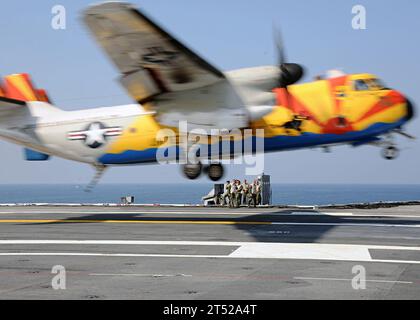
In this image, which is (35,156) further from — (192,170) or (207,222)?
(207,222)

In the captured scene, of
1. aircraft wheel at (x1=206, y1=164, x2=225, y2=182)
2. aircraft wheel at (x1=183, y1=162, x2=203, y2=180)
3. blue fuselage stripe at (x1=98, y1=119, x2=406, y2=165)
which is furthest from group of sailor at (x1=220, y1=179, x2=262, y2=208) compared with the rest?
blue fuselage stripe at (x1=98, y1=119, x2=406, y2=165)

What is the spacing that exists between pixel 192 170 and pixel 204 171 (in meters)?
0.78

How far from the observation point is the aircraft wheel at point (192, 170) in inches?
1171

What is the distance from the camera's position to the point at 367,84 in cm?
2711

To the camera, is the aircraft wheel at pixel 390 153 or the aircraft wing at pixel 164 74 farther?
the aircraft wheel at pixel 390 153

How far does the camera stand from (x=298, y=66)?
27250 mm

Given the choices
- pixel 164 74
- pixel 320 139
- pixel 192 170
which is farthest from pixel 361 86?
pixel 192 170

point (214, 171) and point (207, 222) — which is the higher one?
point (214, 171)

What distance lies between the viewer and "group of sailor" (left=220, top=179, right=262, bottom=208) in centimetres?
4181

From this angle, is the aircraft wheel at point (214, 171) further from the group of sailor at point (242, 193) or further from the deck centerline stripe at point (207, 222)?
the group of sailor at point (242, 193)

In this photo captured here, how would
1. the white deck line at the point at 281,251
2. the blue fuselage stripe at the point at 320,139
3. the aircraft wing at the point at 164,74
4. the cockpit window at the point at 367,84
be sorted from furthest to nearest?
the cockpit window at the point at 367,84, the blue fuselage stripe at the point at 320,139, the aircraft wing at the point at 164,74, the white deck line at the point at 281,251

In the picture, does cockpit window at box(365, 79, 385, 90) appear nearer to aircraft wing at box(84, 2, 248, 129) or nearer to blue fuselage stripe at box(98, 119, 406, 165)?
blue fuselage stripe at box(98, 119, 406, 165)

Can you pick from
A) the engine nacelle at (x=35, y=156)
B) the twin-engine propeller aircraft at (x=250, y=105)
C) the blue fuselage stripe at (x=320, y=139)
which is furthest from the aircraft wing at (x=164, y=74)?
the engine nacelle at (x=35, y=156)
